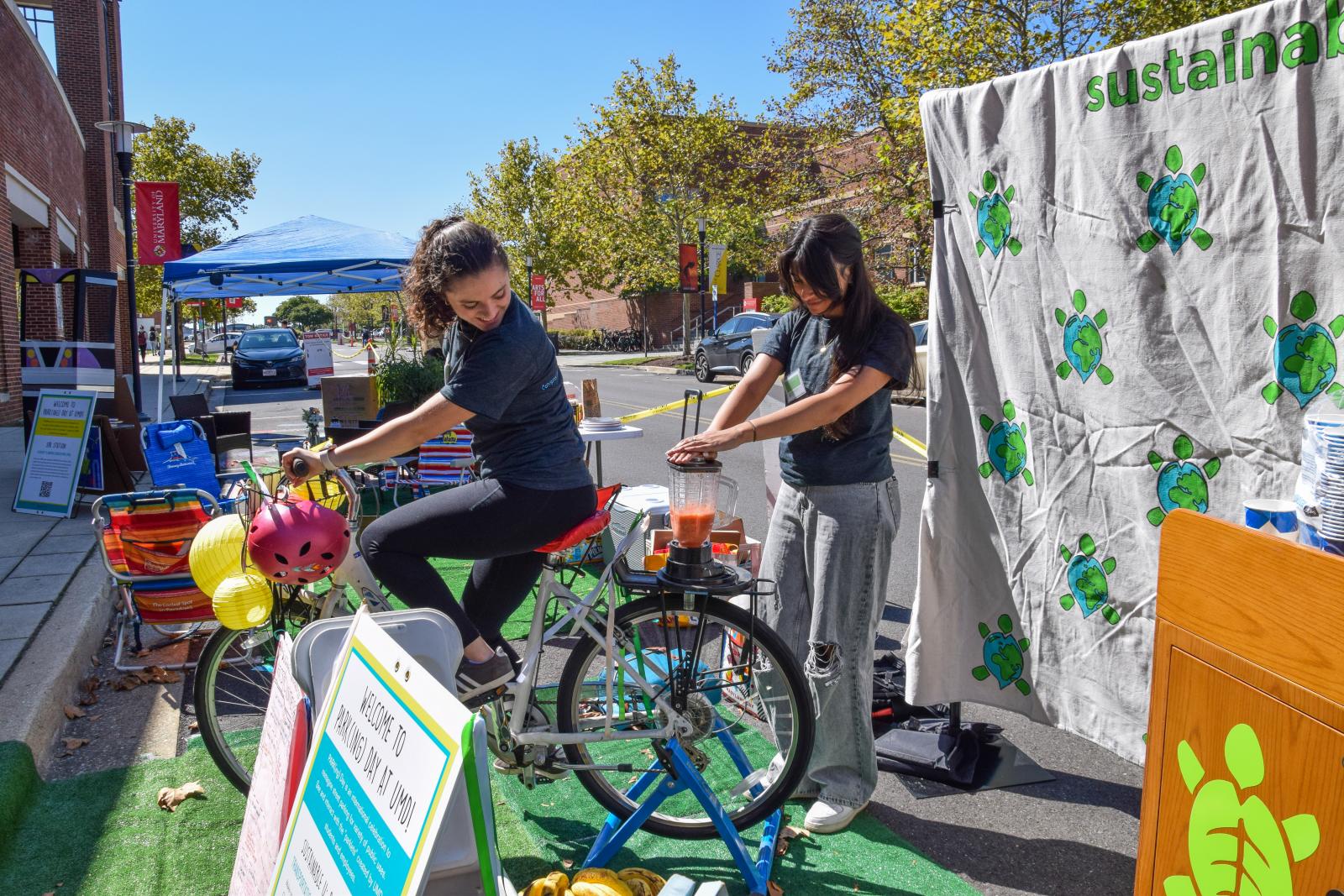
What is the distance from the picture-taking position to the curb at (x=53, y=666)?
3.99m

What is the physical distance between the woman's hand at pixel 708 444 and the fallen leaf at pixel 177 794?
2.29m

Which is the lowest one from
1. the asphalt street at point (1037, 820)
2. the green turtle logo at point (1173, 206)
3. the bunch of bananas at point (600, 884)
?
the asphalt street at point (1037, 820)

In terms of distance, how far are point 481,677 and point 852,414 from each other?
4.75ft

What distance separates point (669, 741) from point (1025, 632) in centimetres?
129

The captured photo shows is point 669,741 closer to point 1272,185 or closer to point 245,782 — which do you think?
point 245,782

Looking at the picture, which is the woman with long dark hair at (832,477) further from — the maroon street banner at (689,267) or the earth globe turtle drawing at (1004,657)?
the maroon street banner at (689,267)

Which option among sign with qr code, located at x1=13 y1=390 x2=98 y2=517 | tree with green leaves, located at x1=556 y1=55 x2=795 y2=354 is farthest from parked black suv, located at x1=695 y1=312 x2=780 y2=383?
sign with qr code, located at x1=13 y1=390 x2=98 y2=517

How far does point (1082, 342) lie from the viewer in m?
3.05

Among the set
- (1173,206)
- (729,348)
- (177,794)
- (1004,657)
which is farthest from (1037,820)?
(729,348)

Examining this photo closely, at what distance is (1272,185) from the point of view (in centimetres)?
255

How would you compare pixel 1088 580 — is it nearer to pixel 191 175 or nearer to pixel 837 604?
pixel 837 604

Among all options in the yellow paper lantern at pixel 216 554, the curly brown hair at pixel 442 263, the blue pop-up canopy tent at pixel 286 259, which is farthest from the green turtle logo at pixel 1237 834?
the blue pop-up canopy tent at pixel 286 259

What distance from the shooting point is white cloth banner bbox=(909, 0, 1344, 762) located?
2537 mm

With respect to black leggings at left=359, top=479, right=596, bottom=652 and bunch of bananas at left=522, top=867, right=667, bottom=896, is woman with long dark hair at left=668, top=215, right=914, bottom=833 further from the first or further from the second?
bunch of bananas at left=522, top=867, right=667, bottom=896
